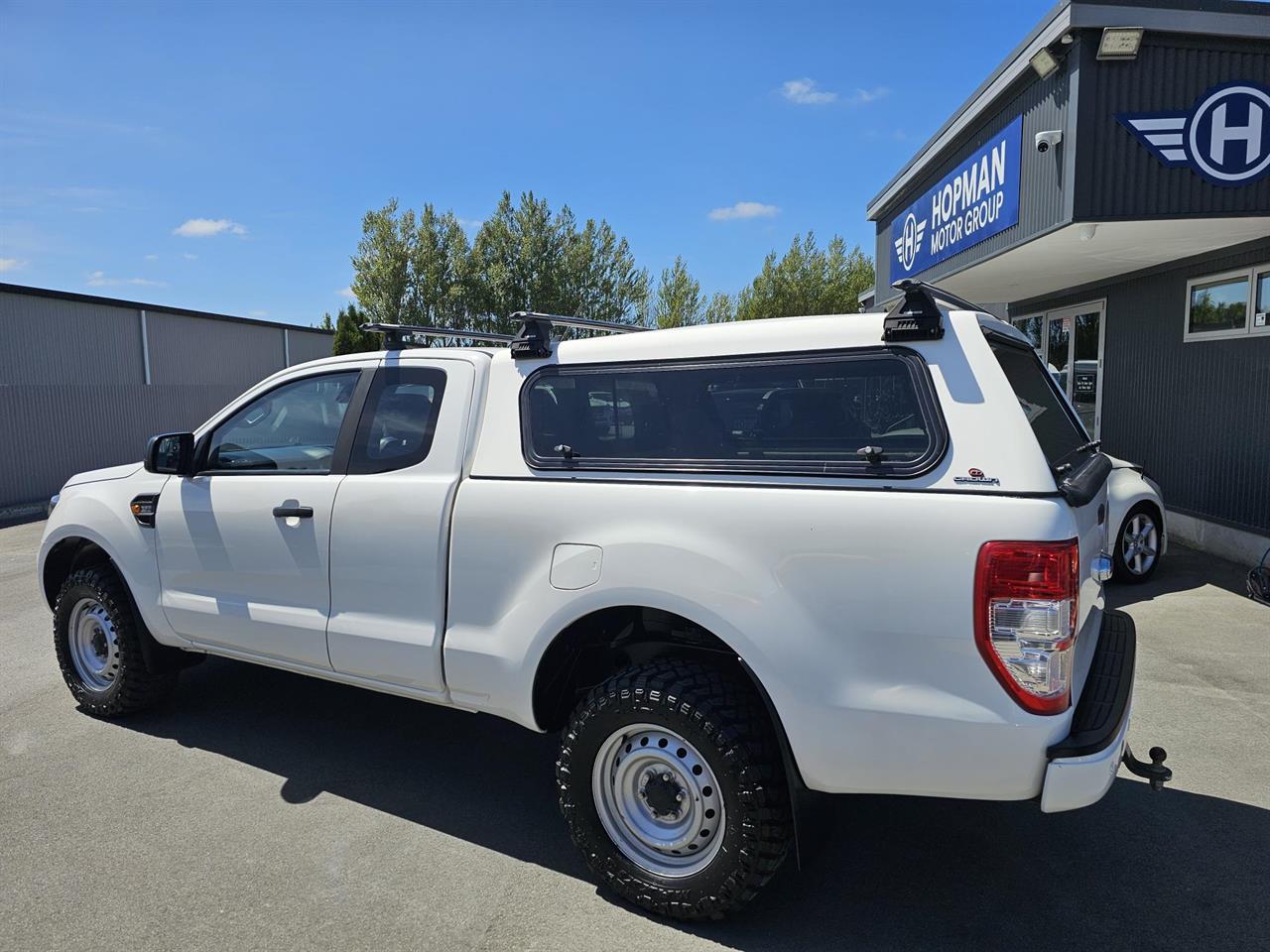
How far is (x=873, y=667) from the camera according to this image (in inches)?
98.3

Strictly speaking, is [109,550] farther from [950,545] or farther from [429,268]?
[429,268]

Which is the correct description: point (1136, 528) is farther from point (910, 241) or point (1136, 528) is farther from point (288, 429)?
point (910, 241)

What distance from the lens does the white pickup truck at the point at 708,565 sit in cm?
241

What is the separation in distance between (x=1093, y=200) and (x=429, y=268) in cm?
2914

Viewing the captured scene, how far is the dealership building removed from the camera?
716 centimetres

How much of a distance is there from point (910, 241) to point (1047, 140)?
5.35m

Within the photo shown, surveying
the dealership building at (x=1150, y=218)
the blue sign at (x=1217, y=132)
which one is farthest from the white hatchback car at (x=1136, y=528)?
the blue sign at (x=1217, y=132)

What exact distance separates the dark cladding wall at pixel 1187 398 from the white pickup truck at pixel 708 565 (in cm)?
598

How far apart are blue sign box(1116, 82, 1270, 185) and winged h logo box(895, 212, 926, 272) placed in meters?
5.09

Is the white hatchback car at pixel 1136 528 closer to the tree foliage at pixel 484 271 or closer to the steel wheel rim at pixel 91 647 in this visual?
the steel wheel rim at pixel 91 647

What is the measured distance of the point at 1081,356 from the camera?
11648 mm

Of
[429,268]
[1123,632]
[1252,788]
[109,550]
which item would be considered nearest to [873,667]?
[1123,632]

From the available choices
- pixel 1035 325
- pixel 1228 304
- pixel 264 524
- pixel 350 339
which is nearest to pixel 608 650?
pixel 264 524

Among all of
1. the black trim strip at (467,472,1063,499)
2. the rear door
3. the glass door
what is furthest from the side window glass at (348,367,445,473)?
the glass door
